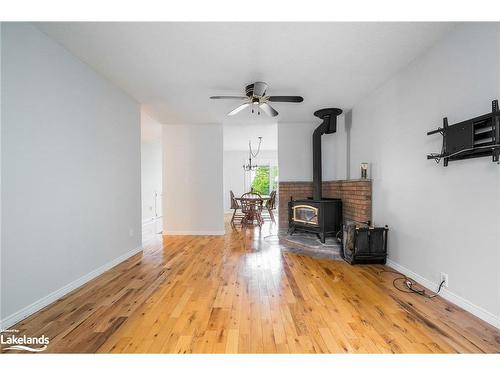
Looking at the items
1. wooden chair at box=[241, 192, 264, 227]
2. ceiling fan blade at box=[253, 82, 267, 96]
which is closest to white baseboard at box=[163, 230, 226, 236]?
wooden chair at box=[241, 192, 264, 227]

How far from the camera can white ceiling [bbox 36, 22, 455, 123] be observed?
192 cm

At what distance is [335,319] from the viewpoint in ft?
5.55

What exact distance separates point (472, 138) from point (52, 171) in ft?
11.8

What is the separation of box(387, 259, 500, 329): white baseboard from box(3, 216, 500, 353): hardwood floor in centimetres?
6

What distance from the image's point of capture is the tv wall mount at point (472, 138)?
157 cm

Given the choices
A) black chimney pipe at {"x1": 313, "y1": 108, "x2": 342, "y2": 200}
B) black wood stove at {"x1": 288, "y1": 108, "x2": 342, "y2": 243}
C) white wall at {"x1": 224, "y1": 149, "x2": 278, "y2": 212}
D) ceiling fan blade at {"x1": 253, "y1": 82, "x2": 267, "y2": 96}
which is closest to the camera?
ceiling fan blade at {"x1": 253, "y1": 82, "x2": 267, "y2": 96}

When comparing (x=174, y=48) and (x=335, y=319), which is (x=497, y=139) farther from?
(x=174, y=48)

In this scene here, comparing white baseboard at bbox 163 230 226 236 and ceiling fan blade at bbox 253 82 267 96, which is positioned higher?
ceiling fan blade at bbox 253 82 267 96

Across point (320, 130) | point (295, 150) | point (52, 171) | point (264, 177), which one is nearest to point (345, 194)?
point (320, 130)

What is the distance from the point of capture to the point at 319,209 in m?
3.66

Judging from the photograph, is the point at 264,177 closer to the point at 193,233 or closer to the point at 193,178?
the point at 193,178

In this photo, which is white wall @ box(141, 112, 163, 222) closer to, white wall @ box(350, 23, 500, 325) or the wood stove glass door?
the wood stove glass door

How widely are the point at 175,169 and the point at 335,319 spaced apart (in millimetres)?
4117
